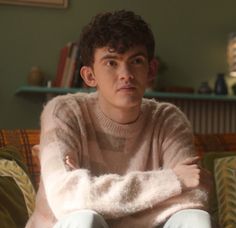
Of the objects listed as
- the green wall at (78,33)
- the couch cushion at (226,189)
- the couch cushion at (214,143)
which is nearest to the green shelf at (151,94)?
the green wall at (78,33)

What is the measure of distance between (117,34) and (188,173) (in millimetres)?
450

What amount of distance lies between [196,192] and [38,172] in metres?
0.73

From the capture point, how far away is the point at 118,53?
1349 millimetres

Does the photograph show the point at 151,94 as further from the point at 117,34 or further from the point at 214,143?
the point at 117,34

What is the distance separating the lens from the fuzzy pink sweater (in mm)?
1146

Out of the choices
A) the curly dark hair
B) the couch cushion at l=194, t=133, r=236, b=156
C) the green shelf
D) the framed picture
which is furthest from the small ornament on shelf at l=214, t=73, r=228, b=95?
the curly dark hair

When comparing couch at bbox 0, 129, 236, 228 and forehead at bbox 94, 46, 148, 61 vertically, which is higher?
forehead at bbox 94, 46, 148, 61

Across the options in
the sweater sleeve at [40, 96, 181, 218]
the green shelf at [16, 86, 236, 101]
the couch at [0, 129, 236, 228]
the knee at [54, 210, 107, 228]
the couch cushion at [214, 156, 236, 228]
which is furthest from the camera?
the green shelf at [16, 86, 236, 101]

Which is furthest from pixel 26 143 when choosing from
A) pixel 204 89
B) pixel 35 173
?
pixel 204 89

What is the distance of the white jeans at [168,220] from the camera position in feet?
3.36

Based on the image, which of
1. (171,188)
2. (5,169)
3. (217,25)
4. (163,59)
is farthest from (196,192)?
(217,25)

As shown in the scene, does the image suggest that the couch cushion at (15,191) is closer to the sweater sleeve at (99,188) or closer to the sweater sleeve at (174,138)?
the sweater sleeve at (99,188)

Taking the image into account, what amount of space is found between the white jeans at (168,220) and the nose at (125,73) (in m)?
0.42

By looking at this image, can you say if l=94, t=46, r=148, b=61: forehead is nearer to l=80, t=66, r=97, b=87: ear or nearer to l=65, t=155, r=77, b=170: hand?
l=80, t=66, r=97, b=87: ear
